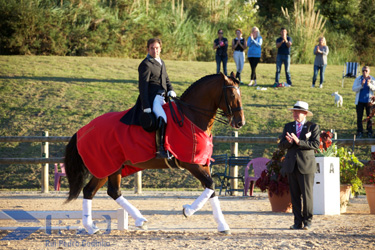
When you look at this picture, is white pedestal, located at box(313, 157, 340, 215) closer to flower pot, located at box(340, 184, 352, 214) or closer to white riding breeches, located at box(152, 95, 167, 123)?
flower pot, located at box(340, 184, 352, 214)

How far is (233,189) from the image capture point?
11539 millimetres

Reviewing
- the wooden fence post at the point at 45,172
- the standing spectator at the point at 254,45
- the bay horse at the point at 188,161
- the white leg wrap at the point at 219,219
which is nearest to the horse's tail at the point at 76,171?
the bay horse at the point at 188,161

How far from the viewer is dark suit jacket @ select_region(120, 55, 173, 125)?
6891 mm

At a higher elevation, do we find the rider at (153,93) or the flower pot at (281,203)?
the rider at (153,93)

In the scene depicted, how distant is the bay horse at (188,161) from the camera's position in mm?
6645

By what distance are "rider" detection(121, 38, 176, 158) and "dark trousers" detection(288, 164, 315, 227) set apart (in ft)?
6.67

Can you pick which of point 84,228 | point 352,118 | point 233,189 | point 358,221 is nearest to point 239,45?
point 352,118

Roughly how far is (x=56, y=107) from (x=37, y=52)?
7.65 m

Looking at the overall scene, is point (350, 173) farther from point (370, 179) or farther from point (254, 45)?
point (254, 45)

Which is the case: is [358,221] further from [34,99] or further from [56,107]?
[34,99]

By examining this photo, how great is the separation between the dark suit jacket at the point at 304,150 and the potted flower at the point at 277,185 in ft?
4.53

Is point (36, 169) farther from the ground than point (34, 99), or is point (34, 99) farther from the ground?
point (34, 99)

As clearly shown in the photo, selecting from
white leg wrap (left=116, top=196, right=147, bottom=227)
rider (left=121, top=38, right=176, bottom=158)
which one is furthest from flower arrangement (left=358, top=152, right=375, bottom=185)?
white leg wrap (left=116, top=196, right=147, bottom=227)

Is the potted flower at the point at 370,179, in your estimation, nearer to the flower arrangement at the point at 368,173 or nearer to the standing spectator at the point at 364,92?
the flower arrangement at the point at 368,173
